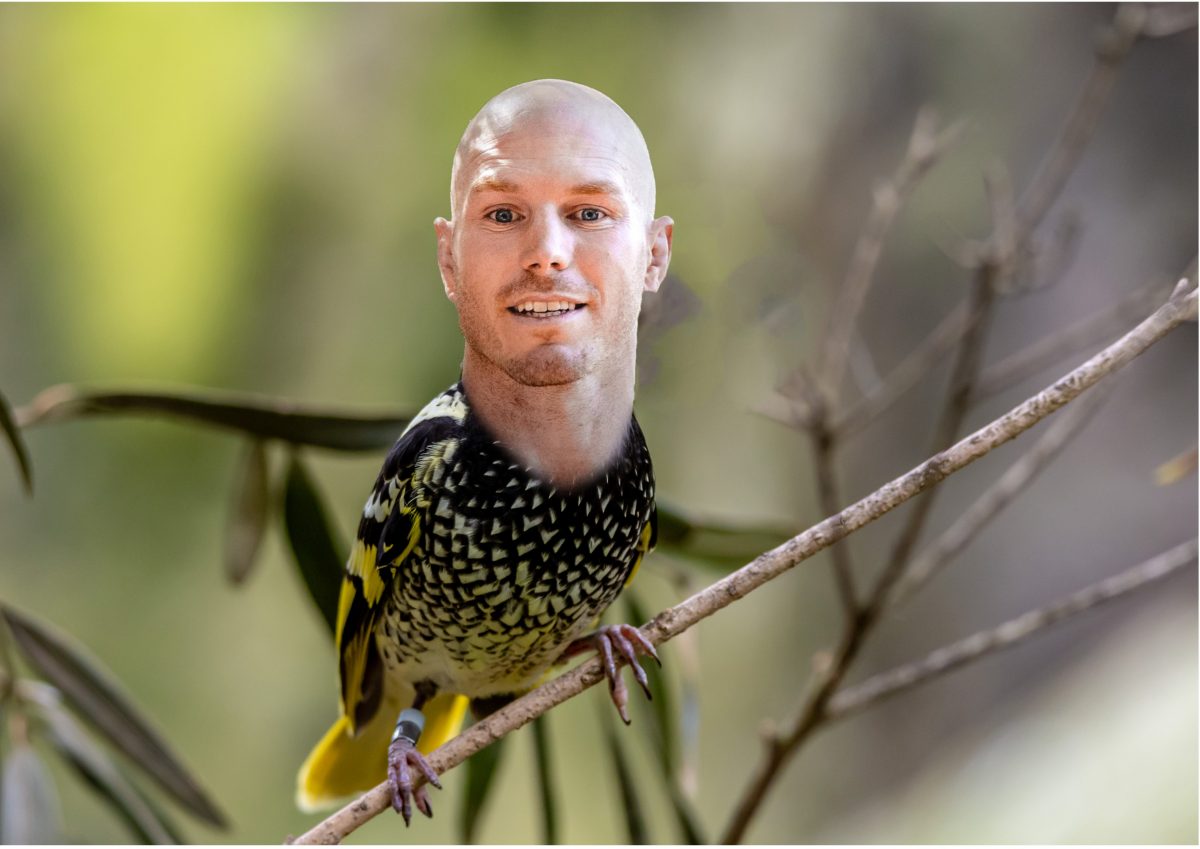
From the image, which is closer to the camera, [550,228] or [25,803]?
[550,228]

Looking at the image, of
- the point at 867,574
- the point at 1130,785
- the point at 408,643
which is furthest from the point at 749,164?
the point at 408,643

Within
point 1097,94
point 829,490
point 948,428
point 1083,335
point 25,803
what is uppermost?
point 1097,94

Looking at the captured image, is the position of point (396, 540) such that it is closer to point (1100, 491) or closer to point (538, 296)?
point (538, 296)

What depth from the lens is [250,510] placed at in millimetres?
920

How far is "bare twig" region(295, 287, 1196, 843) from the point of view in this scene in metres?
0.58

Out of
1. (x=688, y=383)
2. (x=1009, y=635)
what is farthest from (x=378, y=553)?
(x=688, y=383)

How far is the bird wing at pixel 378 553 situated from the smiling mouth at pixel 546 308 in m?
0.10

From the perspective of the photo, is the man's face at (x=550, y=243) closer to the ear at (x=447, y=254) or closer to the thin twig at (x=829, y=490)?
the ear at (x=447, y=254)

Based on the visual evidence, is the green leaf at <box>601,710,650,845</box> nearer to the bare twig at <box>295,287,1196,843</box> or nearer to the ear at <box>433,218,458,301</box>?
the bare twig at <box>295,287,1196,843</box>

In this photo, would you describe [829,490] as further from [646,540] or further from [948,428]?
[646,540]

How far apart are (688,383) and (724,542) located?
0.67m

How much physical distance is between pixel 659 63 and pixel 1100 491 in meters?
1.08

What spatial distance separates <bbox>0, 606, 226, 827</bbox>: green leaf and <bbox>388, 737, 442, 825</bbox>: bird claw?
0.35 meters

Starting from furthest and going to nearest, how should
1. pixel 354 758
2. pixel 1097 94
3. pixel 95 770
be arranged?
pixel 1097 94
pixel 95 770
pixel 354 758
